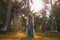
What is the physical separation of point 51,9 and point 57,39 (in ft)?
2.64

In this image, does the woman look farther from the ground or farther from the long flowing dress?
the ground

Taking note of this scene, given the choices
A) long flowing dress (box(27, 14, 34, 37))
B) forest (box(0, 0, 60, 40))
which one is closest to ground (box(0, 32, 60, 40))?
forest (box(0, 0, 60, 40))

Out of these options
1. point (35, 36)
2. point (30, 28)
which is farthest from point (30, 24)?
point (35, 36)

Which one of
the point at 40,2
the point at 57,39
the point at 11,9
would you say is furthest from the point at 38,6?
the point at 57,39

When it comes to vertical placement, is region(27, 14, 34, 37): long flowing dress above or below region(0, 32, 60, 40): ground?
above

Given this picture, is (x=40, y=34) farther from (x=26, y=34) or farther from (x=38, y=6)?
(x=38, y=6)

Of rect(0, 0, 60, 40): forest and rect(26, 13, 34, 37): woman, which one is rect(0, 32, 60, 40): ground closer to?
rect(0, 0, 60, 40): forest

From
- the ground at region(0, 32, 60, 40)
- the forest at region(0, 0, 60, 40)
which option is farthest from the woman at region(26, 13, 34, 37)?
the ground at region(0, 32, 60, 40)

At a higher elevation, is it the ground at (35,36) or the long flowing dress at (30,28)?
the long flowing dress at (30,28)

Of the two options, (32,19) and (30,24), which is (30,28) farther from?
(32,19)

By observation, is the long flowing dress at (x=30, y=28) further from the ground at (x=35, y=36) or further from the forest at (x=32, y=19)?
the ground at (x=35, y=36)

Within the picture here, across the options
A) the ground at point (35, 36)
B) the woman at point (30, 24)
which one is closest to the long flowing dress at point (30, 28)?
the woman at point (30, 24)

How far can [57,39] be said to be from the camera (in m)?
3.37

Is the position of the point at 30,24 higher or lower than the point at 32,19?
lower
